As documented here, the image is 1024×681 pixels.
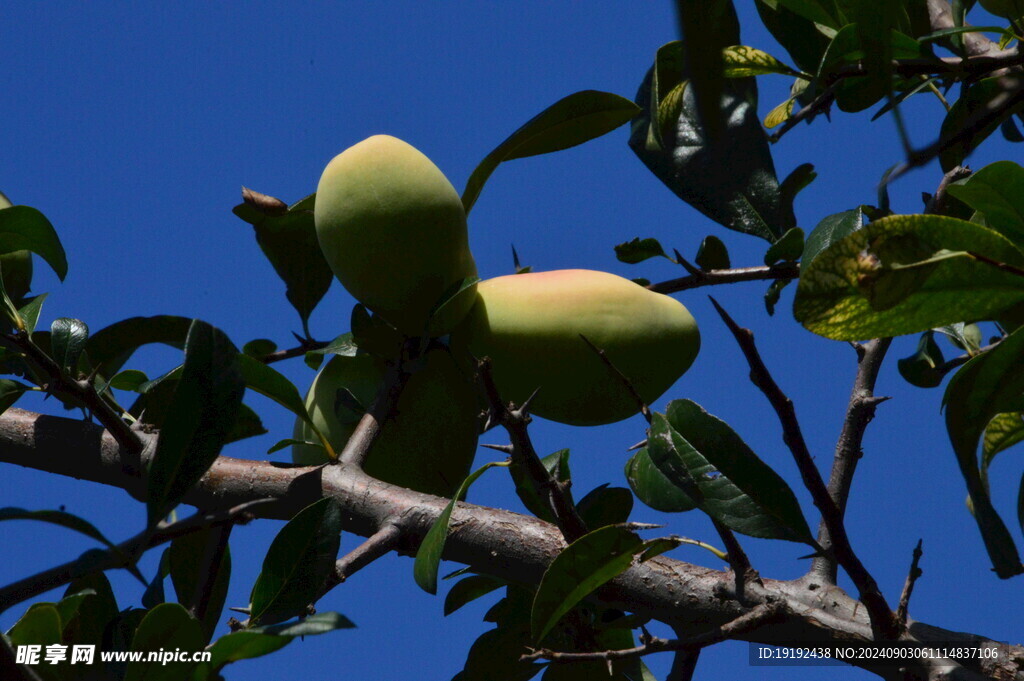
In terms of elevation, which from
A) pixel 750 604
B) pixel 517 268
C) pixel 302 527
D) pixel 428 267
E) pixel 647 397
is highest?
pixel 517 268

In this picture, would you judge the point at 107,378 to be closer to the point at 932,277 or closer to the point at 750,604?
the point at 750,604

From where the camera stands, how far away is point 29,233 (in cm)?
109

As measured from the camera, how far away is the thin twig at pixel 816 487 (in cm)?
61

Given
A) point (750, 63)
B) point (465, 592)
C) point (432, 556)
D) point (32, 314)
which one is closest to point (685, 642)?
point (432, 556)

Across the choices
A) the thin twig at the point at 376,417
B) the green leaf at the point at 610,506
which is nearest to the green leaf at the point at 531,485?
the green leaf at the point at 610,506

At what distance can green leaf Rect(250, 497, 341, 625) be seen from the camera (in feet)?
2.66

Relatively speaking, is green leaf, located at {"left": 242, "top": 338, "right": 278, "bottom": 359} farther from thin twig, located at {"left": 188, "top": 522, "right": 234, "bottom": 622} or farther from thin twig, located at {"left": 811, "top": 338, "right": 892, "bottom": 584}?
thin twig, located at {"left": 811, "top": 338, "right": 892, "bottom": 584}

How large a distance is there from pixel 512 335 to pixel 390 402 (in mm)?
167

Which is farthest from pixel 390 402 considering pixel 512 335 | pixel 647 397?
pixel 647 397

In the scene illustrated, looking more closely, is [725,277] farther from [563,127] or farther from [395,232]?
[395,232]

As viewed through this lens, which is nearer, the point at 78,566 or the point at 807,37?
the point at 78,566

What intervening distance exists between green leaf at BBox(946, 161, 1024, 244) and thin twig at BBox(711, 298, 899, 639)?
272 mm

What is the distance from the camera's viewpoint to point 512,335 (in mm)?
1024

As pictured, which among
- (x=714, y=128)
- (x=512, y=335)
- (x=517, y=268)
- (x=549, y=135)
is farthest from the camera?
(x=517, y=268)
